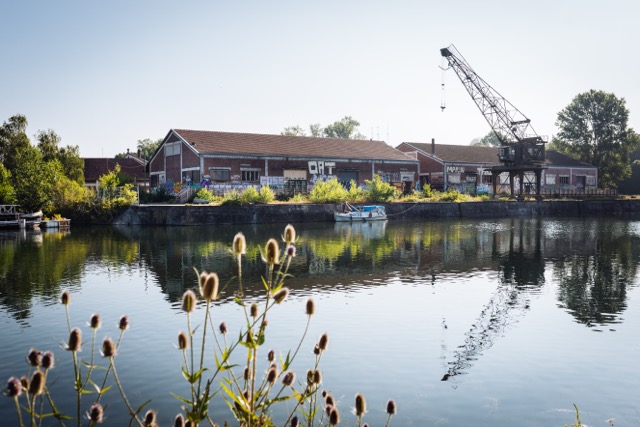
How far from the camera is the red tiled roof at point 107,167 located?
68925 mm

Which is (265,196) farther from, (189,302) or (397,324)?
(189,302)

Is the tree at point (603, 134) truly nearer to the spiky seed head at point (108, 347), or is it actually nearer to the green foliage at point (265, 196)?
the green foliage at point (265, 196)

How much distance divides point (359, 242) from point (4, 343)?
19218mm

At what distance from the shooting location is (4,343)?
9602 mm

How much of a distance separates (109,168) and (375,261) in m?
57.4

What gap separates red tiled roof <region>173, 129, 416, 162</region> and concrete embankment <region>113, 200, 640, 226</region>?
7.59 m

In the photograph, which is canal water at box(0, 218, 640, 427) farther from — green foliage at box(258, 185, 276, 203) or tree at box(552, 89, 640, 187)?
tree at box(552, 89, 640, 187)

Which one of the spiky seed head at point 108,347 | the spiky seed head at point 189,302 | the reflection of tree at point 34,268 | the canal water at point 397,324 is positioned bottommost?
the canal water at point 397,324

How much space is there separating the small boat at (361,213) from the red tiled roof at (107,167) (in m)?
36.2

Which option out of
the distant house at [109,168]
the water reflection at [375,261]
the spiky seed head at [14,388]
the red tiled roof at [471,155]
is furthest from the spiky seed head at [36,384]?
the distant house at [109,168]

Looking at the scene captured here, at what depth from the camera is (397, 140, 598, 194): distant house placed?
193 ft

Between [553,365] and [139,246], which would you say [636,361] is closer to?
[553,365]

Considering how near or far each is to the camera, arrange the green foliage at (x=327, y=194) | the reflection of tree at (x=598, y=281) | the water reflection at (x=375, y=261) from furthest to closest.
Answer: the green foliage at (x=327, y=194) → the water reflection at (x=375, y=261) → the reflection of tree at (x=598, y=281)

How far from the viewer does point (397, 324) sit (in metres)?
11.2
